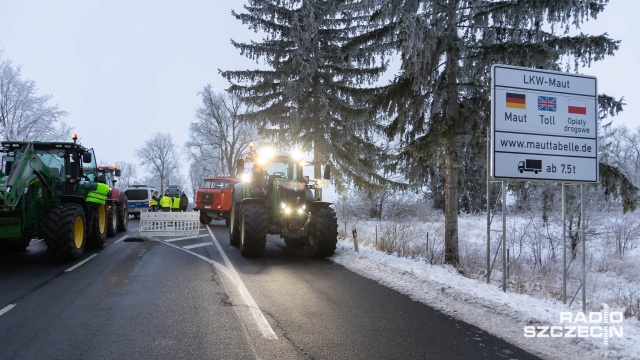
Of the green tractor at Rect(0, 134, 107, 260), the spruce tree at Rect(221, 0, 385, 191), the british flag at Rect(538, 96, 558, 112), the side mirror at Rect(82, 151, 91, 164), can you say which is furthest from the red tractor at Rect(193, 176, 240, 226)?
the british flag at Rect(538, 96, 558, 112)

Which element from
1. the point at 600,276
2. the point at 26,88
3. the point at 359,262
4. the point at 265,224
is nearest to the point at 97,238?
the point at 265,224

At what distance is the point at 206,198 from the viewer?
2036 cm

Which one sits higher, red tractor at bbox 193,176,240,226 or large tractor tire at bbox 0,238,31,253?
red tractor at bbox 193,176,240,226

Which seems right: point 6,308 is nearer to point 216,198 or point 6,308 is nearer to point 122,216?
point 122,216

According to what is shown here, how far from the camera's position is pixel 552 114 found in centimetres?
731

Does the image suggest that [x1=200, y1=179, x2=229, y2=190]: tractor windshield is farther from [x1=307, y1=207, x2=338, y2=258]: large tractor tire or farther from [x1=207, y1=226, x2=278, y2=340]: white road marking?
[x1=207, y1=226, x2=278, y2=340]: white road marking

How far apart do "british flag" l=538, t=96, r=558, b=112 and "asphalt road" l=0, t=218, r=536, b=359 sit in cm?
415

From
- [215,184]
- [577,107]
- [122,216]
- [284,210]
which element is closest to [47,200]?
[284,210]

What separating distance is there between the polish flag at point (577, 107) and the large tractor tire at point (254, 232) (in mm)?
6840

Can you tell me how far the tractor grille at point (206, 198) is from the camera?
66.5ft

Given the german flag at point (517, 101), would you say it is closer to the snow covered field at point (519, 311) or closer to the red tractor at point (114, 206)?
the snow covered field at point (519, 311)

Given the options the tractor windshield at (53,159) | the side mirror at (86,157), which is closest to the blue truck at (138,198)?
the tractor windshield at (53,159)

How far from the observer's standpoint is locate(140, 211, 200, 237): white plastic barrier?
585 inches

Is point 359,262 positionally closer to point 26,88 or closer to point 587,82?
point 587,82
